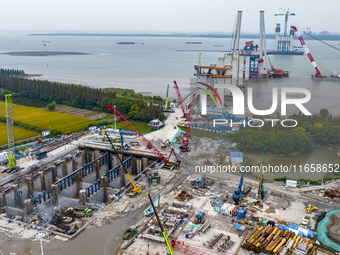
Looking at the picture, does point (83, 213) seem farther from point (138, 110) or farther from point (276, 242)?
point (138, 110)

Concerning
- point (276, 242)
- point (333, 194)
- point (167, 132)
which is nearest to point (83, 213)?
point (276, 242)

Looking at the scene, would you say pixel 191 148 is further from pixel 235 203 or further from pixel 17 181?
pixel 17 181

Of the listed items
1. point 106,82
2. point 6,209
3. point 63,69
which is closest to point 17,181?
point 6,209

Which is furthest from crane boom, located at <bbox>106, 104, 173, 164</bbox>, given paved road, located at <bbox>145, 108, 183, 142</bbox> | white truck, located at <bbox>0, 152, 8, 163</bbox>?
white truck, located at <bbox>0, 152, 8, 163</bbox>

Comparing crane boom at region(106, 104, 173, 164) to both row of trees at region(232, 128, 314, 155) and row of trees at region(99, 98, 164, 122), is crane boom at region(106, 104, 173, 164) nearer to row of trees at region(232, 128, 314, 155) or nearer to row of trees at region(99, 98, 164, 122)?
row of trees at region(99, 98, 164, 122)

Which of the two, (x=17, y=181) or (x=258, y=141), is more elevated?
(x=258, y=141)

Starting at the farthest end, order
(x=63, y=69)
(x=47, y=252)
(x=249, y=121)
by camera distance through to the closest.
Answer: (x=63, y=69) → (x=249, y=121) → (x=47, y=252)
